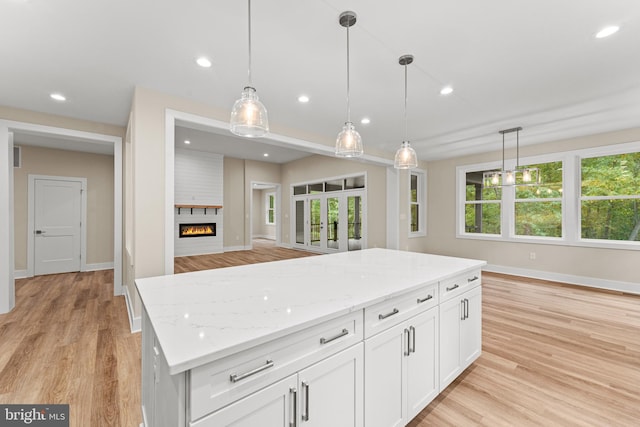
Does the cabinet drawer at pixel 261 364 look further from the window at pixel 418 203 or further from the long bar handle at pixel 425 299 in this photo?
the window at pixel 418 203

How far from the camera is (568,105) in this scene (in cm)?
348

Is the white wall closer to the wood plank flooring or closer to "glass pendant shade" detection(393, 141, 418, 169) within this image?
"glass pendant shade" detection(393, 141, 418, 169)

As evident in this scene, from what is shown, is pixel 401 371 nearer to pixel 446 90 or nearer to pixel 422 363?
pixel 422 363

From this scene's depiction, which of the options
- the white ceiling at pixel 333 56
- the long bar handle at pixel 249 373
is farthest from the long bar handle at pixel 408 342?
the white ceiling at pixel 333 56

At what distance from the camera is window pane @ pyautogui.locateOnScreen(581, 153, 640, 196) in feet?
14.5

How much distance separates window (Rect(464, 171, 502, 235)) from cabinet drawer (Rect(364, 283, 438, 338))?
17.1 feet

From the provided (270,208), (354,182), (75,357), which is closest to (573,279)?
(354,182)

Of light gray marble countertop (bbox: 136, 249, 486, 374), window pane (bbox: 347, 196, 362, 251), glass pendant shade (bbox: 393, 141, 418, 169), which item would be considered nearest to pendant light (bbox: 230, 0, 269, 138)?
light gray marble countertop (bbox: 136, 249, 486, 374)

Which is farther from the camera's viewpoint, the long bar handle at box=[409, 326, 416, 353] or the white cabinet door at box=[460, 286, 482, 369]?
the white cabinet door at box=[460, 286, 482, 369]

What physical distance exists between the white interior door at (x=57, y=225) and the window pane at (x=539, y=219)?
942 centimetres

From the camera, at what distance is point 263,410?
3.23 ft

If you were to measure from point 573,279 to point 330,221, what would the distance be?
17.8ft

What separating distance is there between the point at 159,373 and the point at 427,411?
168 centimetres

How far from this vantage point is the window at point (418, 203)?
704 cm
